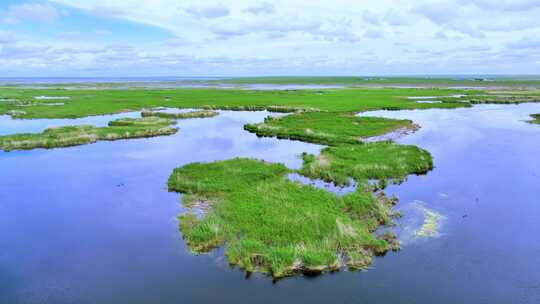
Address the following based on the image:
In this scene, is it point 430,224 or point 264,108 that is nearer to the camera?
point 430,224

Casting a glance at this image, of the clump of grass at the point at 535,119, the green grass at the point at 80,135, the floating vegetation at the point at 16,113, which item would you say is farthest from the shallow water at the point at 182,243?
the floating vegetation at the point at 16,113

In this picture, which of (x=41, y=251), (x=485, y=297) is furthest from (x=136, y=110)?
(x=485, y=297)

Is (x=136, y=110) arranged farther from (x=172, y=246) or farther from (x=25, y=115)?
(x=172, y=246)

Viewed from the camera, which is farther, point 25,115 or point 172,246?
point 25,115

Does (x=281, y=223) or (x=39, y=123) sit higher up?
(x=39, y=123)

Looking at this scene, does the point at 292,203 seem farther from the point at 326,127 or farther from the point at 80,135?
the point at 80,135

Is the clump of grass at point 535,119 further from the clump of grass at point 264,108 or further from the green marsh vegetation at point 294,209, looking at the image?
the clump of grass at point 264,108

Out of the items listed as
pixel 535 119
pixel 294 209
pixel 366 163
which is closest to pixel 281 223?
pixel 294 209
